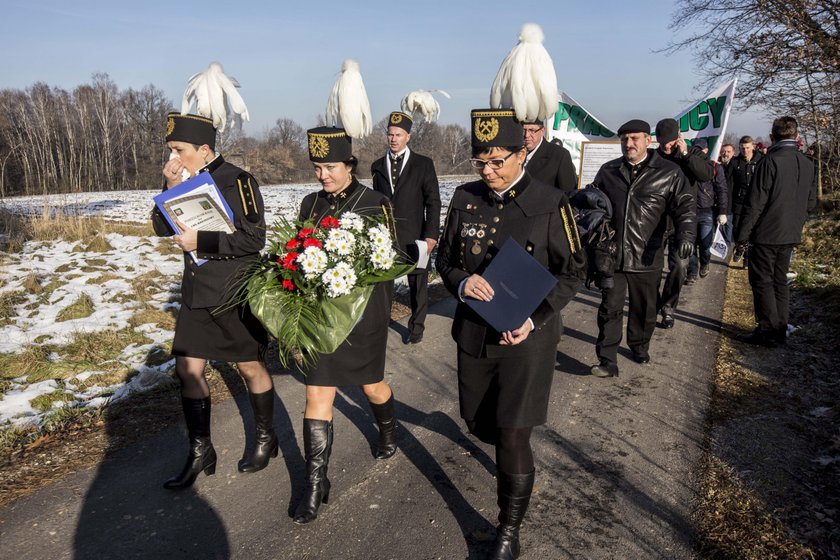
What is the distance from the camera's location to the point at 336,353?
3.45 metres

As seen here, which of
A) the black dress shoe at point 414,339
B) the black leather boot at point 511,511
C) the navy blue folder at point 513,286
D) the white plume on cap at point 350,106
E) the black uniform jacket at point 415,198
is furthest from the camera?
the black dress shoe at point 414,339

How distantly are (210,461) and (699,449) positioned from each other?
3405 millimetres

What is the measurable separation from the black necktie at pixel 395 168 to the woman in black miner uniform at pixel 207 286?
9.41 feet

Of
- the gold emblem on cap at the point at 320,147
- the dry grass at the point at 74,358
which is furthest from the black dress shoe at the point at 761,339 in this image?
the dry grass at the point at 74,358

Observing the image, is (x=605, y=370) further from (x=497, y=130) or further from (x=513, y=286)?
(x=497, y=130)

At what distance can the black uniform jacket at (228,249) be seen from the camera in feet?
11.6

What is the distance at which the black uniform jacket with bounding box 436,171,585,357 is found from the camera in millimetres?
2947

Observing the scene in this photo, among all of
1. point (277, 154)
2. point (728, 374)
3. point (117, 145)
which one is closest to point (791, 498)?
point (728, 374)

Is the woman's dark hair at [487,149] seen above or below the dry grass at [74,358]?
above

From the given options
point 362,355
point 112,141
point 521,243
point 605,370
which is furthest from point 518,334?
point 112,141

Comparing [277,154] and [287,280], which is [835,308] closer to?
[287,280]

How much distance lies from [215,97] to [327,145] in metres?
1.06

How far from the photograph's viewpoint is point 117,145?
59.2m

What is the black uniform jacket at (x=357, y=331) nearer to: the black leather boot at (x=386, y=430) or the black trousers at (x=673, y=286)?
the black leather boot at (x=386, y=430)
